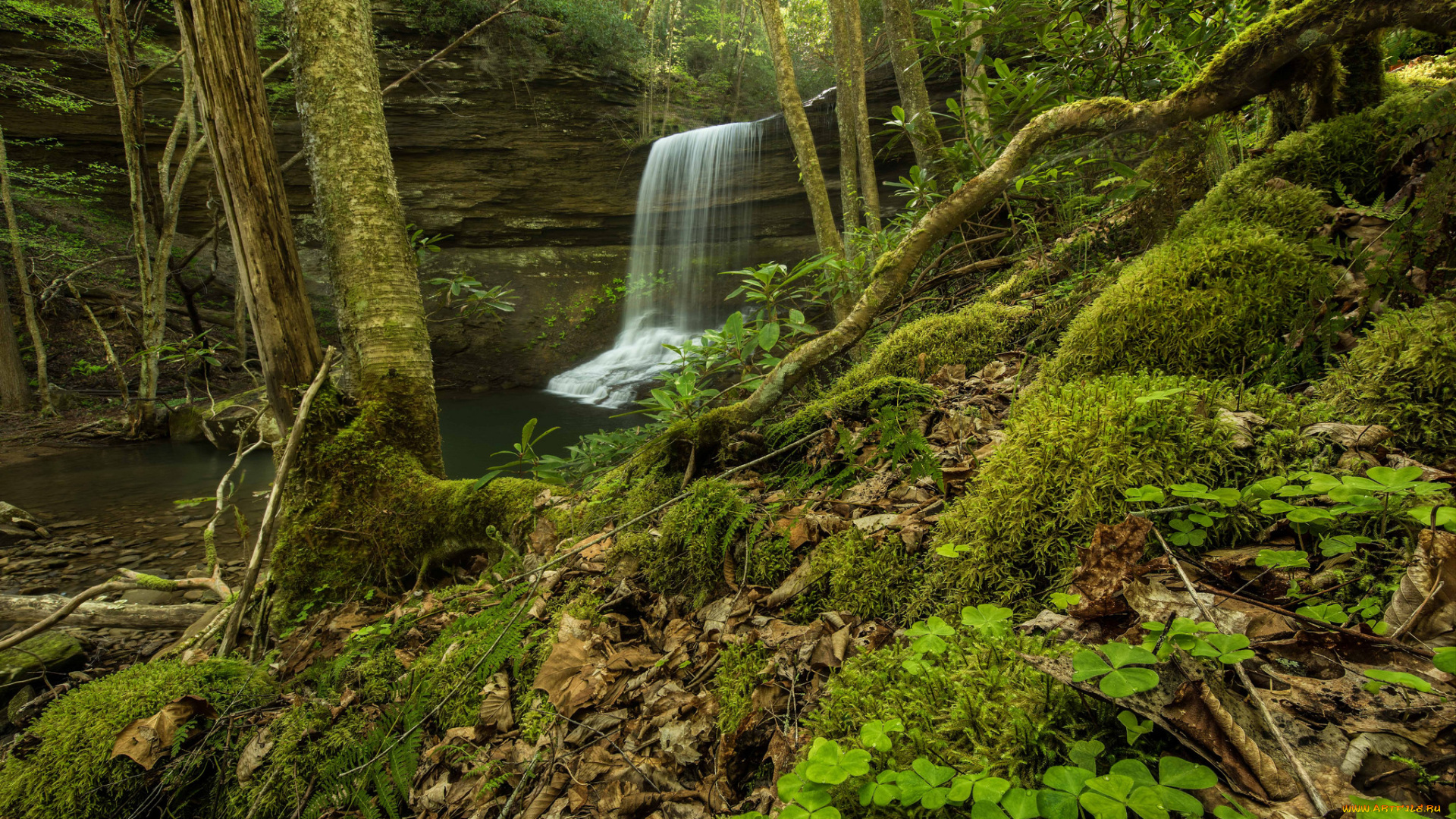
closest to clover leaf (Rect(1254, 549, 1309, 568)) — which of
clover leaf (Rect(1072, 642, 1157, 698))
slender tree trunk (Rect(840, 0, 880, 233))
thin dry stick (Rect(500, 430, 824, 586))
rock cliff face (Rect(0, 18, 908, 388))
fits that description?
clover leaf (Rect(1072, 642, 1157, 698))

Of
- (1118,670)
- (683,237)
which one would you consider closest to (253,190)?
(1118,670)

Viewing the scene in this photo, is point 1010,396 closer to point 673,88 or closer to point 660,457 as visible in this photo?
point 660,457

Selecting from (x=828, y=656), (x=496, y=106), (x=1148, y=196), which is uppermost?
(x=496, y=106)

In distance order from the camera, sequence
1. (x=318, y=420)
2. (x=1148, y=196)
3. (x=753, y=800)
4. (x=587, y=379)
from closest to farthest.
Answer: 1. (x=753, y=800)
2. (x=1148, y=196)
3. (x=318, y=420)
4. (x=587, y=379)

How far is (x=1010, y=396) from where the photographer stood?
232 cm

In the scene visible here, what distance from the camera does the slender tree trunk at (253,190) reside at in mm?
2957

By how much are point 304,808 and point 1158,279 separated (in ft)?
10.9

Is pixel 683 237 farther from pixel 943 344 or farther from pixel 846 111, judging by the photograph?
pixel 943 344

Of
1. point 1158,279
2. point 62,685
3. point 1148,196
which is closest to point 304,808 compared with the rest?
point 62,685

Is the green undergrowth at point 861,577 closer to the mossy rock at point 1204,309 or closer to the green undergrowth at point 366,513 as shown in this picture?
the mossy rock at point 1204,309

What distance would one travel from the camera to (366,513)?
3.18 metres

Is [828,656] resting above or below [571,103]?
below

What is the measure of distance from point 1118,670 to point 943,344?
2428 millimetres

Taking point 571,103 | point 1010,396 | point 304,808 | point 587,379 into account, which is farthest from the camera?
point 571,103
